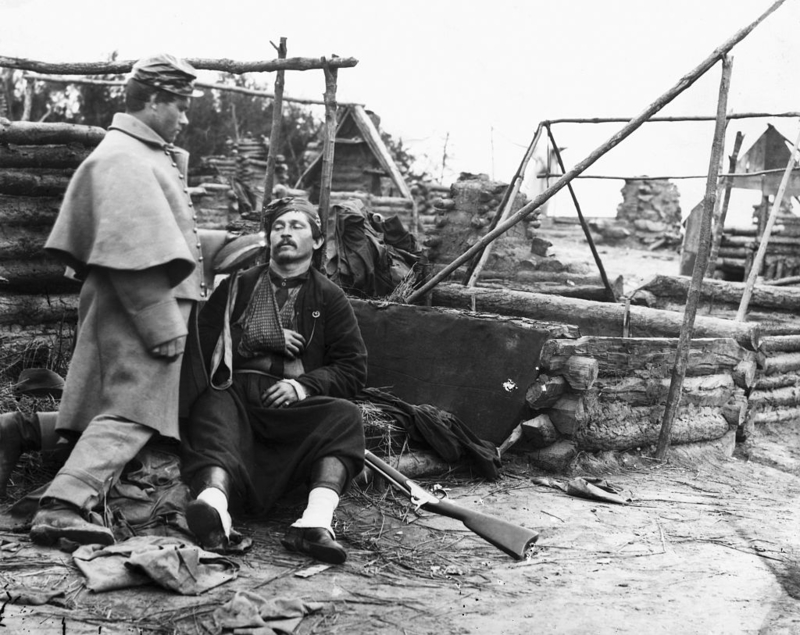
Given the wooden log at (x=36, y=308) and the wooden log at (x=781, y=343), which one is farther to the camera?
the wooden log at (x=781, y=343)

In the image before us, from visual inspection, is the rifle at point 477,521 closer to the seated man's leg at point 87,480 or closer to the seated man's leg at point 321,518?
the seated man's leg at point 321,518

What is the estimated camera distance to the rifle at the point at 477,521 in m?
4.08

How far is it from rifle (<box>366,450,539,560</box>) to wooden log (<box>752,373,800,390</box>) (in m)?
4.80

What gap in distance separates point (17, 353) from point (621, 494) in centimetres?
348

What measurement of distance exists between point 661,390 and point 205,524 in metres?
3.79

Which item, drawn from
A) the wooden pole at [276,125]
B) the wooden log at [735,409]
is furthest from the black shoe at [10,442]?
the wooden log at [735,409]

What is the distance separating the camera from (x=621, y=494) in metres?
5.38

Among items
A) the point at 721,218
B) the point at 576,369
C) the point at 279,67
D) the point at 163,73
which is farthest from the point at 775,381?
the point at 721,218

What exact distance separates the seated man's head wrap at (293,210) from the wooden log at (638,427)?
2222mm

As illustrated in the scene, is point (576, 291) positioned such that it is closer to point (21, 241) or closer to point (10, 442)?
point (21, 241)

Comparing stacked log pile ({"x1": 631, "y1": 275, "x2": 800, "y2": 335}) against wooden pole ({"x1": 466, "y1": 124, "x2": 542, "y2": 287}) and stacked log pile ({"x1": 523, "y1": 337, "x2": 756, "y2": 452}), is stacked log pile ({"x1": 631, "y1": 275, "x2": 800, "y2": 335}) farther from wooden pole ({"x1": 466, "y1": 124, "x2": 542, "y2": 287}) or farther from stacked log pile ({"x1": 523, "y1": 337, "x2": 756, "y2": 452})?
stacked log pile ({"x1": 523, "y1": 337, "x2": 756, "y2": 452})

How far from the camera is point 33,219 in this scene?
541 cm

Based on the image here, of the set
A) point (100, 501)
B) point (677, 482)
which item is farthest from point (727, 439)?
point (100, 501)

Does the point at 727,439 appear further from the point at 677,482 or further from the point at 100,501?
the point at 100,501
